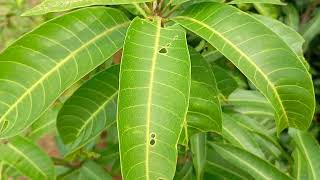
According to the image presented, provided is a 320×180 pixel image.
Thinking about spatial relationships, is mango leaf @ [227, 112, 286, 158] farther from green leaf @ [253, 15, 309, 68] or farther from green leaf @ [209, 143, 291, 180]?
green leaf @ [253, 15, 309, 68]

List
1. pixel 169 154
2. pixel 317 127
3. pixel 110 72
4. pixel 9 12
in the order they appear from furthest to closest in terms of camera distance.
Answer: pixel 9 12 → pixel 317 127 → pixel 110 72 → pixel 169 154

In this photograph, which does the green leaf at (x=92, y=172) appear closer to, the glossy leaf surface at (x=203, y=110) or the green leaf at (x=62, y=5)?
the glossy leaf surface at (x=203, y=110)

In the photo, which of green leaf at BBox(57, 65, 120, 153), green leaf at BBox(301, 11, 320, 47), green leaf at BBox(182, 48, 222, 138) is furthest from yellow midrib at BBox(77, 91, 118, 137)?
green leaf at BBox(301, 11, 320, 47)

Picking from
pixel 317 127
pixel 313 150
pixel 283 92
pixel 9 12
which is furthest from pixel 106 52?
pixel 9 12

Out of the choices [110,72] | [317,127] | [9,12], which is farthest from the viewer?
[9,12]

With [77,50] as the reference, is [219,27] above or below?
below

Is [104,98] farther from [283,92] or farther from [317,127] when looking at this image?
[317,127]
